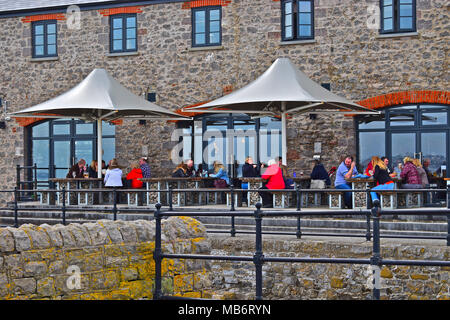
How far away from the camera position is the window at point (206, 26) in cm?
2073

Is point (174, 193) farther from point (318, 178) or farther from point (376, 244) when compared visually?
point (376, 244)

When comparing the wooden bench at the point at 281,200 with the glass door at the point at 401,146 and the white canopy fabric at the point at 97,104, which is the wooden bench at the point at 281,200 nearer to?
the white canopy fabric at the point at 97,104

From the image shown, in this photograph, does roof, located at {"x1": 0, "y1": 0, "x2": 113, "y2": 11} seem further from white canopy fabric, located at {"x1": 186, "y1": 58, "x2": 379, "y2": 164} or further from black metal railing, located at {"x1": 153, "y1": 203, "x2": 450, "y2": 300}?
black metal railing, located at {"x1": 153, "y1": 203, "x2": 450, "y2": 300}

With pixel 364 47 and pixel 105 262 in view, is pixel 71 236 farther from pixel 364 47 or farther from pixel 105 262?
pixel 364 47

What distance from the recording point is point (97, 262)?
716 cm

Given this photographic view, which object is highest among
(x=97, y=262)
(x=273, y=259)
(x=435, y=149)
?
(x=435, y=149)

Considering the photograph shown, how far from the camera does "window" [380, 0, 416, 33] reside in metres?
18.8

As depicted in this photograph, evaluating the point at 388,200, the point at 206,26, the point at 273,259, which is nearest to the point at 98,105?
the point at 206,26

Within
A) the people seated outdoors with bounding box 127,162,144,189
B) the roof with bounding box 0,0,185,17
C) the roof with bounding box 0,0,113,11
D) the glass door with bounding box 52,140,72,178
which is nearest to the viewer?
the people seated outdoors with bounding box 127,162,144,189

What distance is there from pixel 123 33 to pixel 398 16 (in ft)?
26.0

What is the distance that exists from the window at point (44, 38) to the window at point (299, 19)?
23.9 feet

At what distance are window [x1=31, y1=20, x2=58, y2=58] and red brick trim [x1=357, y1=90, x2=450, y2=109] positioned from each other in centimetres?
961

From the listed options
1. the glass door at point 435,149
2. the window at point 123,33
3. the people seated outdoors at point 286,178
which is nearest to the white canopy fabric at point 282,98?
the people seated outdoors at point 286,178

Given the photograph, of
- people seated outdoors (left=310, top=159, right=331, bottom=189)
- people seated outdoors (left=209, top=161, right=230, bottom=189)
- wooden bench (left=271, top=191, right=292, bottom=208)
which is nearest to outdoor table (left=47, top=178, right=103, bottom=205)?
people seated outdoors (left=209, top=161, right=230, bottom=189)
